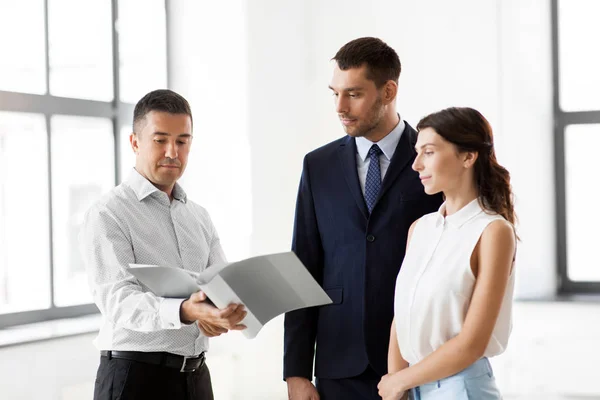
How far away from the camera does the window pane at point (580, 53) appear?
14.7 feet

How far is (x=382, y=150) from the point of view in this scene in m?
2.28

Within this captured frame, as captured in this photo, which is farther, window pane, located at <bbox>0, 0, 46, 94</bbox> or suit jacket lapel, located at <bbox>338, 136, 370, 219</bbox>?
window pane, located at <bbox>0, 0, 46, 94</bbox>

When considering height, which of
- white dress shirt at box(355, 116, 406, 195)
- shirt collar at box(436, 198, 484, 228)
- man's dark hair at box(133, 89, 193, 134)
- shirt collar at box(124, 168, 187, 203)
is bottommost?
shirt collar at box(436, 198, 484, 228)

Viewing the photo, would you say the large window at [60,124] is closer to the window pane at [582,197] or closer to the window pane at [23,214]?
the window pane at [23,214]

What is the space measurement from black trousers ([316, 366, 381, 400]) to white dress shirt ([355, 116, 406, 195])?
0.54 meters

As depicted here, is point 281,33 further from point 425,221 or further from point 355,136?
point 425,221

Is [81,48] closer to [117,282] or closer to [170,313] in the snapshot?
[117,282]

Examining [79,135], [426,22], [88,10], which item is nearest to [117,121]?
[79,135]

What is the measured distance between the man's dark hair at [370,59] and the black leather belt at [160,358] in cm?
97

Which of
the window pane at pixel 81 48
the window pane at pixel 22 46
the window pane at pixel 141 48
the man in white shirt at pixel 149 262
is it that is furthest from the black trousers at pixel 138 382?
the window pane at pixel 141 48

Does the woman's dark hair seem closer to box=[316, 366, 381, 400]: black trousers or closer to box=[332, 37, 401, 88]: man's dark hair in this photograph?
box=[332, 37, 401, 88]: man's dark hair

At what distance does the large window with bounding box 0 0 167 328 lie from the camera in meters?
3.75

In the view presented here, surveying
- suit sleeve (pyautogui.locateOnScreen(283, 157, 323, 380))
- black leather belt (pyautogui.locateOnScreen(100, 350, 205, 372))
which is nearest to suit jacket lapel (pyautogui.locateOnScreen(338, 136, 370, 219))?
suit sleeve (pyautogui.locateOnScreen(283, 157, 323, 380))

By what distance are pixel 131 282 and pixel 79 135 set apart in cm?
222
